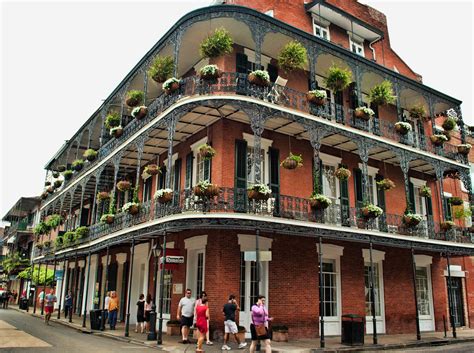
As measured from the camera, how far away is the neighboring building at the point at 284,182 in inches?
527

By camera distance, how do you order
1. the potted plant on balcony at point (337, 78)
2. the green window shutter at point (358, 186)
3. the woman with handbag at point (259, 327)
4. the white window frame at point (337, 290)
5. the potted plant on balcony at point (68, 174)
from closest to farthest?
the woman with handbag at point (259, 327) < the white window frame at point (337, 290) < the potted plant on balcony at point (337, 78) < the green window shutter at point (358, 186) < the potted plant on balcony at point (68, 174)

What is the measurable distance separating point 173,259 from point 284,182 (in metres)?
4.79

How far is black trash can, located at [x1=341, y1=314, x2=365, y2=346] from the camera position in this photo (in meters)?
12.9


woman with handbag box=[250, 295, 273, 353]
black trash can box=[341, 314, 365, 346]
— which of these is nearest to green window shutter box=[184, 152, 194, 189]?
woman with handbag box=[250, 295, 273, 353]

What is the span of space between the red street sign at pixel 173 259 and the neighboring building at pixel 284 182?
7 cm

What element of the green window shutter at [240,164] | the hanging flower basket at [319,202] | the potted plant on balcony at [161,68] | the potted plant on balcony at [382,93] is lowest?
the hanging flower basket at [319,202]

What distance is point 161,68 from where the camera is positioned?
15594 mm

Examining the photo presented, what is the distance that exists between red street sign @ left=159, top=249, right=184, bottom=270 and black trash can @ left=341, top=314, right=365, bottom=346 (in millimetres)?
5416

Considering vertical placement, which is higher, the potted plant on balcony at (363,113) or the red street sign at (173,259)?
the potted plant on balcony at (363,113)

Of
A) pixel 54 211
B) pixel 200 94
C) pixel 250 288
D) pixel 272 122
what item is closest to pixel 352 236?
pixel 250 288

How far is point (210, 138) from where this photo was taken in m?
14.8

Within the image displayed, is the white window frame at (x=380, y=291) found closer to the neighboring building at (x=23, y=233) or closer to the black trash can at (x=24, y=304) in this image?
the black trash can at (x=24, y=304)

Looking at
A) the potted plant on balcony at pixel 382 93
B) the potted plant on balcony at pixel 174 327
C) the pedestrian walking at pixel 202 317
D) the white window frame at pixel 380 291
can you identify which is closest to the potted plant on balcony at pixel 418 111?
the potted plant on balcony at pixel 382 93

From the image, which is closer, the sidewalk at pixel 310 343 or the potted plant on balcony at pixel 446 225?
the sidewalk at pixel 310 343
